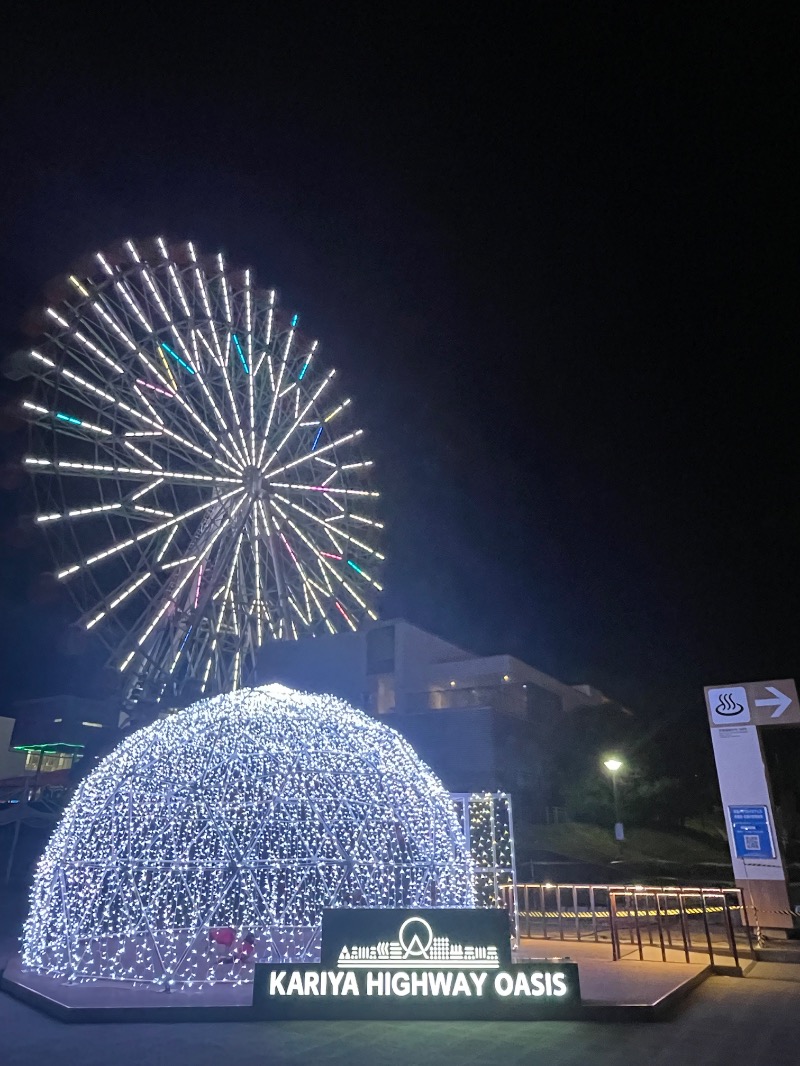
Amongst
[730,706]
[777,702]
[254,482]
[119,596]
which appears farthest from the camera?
[254,482]

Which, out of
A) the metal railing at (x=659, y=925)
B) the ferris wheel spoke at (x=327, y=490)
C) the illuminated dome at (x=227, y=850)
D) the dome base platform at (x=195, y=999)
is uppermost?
the ferris wheel spoke at (x=327, y=490)

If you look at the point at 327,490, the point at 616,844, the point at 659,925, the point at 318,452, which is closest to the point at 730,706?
the point at 659,925

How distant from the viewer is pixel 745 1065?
5625 mm

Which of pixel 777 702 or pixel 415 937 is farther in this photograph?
pixel 777 702

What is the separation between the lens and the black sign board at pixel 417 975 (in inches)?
273

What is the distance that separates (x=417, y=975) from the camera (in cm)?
716

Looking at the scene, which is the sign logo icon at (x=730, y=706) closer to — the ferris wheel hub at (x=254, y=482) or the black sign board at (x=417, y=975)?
the black sign board at (x=417, y=975)

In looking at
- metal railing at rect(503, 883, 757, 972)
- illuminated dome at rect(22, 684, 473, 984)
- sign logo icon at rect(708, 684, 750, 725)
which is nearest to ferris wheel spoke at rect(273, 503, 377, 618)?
metal railing at rect(503, 883, 757, 972)

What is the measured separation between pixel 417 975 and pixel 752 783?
26.0ft

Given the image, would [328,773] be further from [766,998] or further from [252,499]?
[252,499]

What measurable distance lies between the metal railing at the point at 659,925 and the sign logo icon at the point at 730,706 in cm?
277

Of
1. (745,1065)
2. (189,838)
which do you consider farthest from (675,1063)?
(189,838)

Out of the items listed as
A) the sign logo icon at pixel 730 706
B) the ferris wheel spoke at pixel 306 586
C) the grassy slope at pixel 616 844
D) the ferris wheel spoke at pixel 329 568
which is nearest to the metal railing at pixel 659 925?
the sign logo icon at pixel 730 706

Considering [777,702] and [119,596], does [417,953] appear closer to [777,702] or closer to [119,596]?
[777,702]
